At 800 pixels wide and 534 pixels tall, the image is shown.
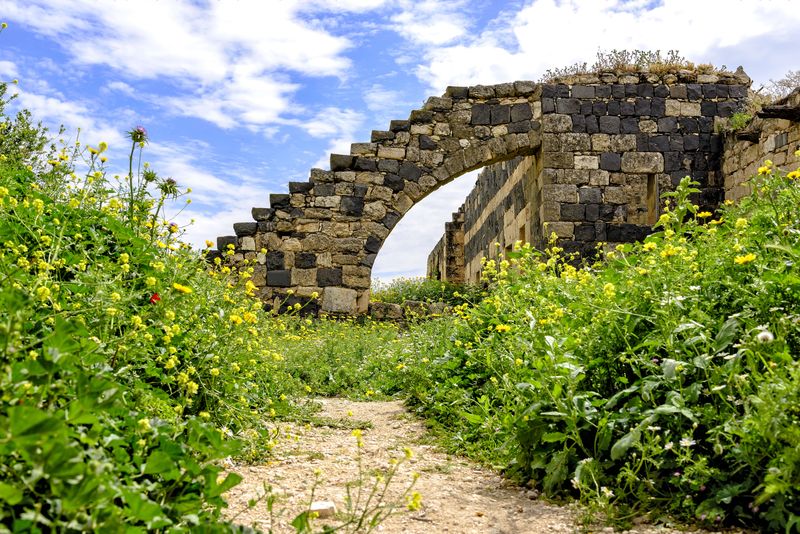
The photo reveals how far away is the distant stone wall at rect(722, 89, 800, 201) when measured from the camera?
9789mm

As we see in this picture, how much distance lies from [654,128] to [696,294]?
955 cm

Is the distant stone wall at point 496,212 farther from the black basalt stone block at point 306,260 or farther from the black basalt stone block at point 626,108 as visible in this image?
the black basalt stone block at point 306,260

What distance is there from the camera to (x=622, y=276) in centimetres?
430

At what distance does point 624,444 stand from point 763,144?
9550 mm

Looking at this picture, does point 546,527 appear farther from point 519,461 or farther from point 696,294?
point 696,294

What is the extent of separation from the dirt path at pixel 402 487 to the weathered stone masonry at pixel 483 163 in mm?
7289

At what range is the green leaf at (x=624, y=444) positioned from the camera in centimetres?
282

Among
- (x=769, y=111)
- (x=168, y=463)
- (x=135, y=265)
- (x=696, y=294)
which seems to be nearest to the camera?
(x=168, y=463)

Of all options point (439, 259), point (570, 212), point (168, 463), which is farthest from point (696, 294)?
point (439, 259)

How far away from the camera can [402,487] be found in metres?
3.28

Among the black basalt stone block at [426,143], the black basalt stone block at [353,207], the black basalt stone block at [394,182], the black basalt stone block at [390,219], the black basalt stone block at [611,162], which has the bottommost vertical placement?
the black basalt stone block at [390,219]

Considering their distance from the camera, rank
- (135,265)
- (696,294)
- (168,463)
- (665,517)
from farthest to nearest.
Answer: (135,265) < (696,294) < (665,517) < (168,463)

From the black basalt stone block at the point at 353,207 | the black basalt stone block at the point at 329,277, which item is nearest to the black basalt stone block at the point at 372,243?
the black basalt stone block at the point at 353,207

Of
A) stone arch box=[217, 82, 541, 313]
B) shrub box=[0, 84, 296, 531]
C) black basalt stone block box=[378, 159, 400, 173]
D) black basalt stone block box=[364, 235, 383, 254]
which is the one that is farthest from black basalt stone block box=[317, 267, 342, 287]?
shrub box=[0, 84, 296, 531]
